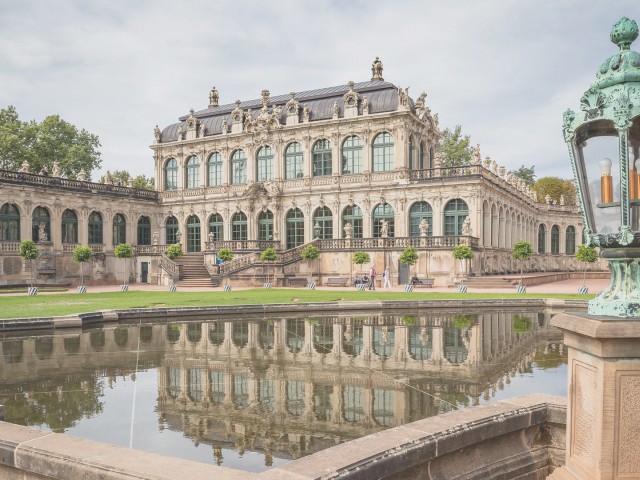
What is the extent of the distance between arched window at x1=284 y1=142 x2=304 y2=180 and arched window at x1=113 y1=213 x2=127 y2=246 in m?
14.4

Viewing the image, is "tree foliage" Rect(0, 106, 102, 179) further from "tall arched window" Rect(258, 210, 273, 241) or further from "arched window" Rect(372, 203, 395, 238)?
"arched window" Rect(372, 203, 395, 238)

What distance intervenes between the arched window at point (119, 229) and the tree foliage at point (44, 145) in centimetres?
786

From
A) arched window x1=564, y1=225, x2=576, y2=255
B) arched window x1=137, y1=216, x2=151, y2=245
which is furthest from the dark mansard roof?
arched window x1=564, y1=225, x2=576, y2=255

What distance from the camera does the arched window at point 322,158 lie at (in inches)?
1716

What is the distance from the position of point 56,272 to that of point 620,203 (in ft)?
136

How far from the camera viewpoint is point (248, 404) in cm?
749

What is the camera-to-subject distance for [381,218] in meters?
41.0

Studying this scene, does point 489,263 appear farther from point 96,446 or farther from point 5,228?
point 96,446

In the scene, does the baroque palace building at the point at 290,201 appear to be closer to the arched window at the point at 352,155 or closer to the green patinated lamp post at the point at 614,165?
the arched window at the point at 352,155

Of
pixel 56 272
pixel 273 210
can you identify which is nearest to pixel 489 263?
pixel 273 210

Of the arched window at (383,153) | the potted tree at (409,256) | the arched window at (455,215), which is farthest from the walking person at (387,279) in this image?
the arched window at (383,153)

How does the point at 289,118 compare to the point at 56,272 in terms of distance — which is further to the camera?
the point at 289,118

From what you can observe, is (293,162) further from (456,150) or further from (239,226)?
(456,150)

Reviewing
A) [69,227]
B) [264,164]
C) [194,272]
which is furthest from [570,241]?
[69,227]
